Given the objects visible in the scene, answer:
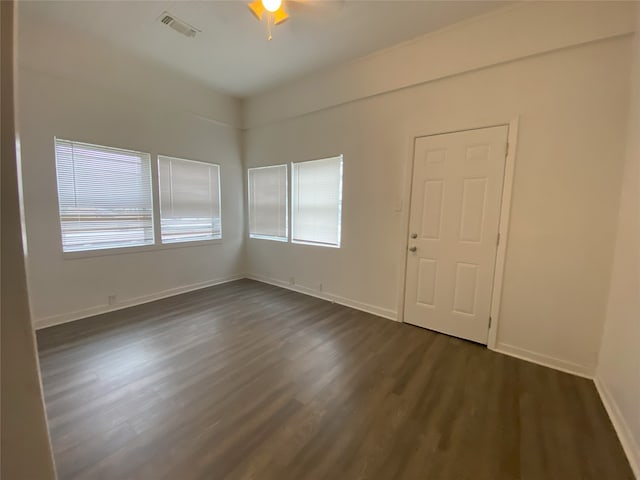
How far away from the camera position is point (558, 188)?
7.54 feet

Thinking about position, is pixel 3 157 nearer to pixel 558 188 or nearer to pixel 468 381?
pixel 468 381

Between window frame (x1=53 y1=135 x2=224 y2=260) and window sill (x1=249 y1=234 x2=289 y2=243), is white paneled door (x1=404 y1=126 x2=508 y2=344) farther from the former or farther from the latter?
window frame (x1=53 y1=135 x2=224 y2=260)

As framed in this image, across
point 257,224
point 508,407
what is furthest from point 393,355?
point 257,224

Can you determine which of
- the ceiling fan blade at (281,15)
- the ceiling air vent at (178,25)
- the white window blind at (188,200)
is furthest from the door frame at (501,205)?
the white window blind at (188,200)

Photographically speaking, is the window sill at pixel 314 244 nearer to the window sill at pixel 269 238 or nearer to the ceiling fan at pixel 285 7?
the window sill at pixel 269 238

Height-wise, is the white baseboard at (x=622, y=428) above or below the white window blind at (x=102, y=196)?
below

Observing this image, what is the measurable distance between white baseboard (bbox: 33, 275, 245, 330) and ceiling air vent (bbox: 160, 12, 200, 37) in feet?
10.7

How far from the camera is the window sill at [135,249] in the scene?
3.11 m

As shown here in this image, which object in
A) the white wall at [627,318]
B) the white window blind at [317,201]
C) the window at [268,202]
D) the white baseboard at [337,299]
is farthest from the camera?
the window at [268,202]

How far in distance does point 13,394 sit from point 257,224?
4.46 meters

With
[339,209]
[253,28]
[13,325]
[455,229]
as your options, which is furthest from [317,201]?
[13,325]

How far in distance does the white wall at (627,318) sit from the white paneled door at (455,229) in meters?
0.79

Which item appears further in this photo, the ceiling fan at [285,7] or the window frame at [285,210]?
the window frame at [285,210]

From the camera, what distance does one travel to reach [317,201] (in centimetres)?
398
